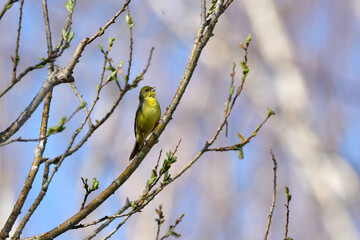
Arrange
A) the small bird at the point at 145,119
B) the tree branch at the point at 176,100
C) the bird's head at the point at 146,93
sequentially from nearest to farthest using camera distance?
1. the tree branch at the point at 176,100
2. the small bird at the point at 145,119
3. the bird's head at the point at 146,93

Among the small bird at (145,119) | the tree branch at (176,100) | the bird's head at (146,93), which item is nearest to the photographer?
the tree branch at (176,100)

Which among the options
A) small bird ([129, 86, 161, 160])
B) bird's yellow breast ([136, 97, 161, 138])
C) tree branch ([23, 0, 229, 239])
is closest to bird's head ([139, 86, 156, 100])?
small bird ([129, 86, 161, 160])

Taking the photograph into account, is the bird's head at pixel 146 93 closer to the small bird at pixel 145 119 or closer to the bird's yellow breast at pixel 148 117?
the small bird at pixel 145 119

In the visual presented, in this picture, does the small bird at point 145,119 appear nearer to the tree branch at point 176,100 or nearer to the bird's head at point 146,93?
the bird's head at point 146,93

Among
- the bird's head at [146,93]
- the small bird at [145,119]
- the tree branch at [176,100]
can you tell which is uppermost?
the bird's head at [146,93]

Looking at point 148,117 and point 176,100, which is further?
point 148,117

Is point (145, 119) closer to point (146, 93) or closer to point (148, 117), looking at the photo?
point (148, 117)

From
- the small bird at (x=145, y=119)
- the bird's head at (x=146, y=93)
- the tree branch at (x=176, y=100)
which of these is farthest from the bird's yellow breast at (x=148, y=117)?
the tree branch at (x=176, y=100)

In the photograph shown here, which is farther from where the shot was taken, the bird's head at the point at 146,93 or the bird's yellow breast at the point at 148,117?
the bird's head at the point at 146,93

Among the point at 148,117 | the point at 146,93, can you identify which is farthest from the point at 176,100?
the point at 146,93

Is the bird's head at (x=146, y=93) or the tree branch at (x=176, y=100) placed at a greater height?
the bird's head at (x=146, y=93)

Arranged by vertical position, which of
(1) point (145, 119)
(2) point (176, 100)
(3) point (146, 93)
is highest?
(3) point (146, 93)

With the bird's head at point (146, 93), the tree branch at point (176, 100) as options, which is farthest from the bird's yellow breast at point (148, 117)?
the tree branch at point (176, 100)

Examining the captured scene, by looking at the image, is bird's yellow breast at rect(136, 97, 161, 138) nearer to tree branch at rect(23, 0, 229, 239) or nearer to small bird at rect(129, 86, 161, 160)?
small bird at rect(129, 86, 161, 160)
